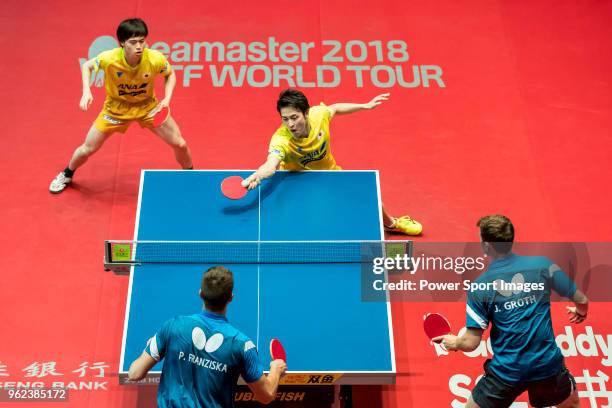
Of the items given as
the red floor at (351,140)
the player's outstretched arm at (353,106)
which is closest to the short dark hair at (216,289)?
the red floor at (351,140)

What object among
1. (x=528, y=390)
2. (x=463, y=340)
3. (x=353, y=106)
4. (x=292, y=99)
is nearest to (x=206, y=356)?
(x=463, y=340)

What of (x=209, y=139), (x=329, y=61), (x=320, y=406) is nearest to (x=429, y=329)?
(x=320, y=406)

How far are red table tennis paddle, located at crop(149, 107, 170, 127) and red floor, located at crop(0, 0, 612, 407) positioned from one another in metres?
0.98

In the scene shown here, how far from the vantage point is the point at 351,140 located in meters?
7.71

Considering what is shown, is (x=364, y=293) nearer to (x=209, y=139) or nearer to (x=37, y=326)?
(x=37, y=326)

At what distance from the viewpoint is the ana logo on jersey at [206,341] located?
12.7 ft

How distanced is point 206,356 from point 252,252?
4.08 ft

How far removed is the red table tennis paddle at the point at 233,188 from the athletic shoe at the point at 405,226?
1840 mm

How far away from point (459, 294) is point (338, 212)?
1730 mm

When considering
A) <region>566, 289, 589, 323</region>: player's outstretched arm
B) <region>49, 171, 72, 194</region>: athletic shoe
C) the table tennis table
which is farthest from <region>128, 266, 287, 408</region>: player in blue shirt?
<region>49, 171, 72, 194</region>: athletic shoe

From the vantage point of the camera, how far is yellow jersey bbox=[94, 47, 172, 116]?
6139mm

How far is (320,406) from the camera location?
5.15 metres

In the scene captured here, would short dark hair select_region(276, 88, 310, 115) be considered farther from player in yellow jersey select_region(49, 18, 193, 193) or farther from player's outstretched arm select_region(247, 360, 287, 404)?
player's outstretched arm select_region(247, 360, 287, 404)

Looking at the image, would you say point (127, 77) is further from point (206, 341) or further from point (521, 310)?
point (521, 310)
